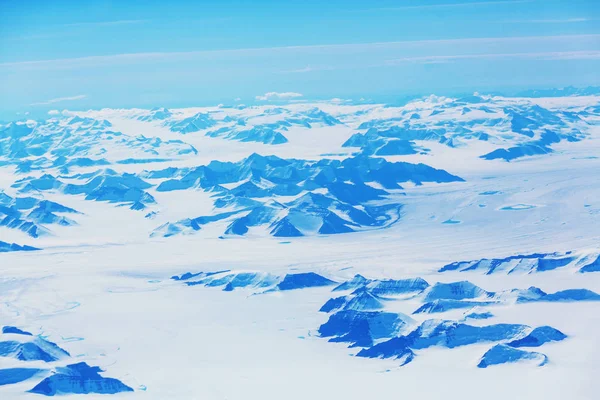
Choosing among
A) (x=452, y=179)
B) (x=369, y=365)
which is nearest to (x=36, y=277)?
(x=369, y=365)

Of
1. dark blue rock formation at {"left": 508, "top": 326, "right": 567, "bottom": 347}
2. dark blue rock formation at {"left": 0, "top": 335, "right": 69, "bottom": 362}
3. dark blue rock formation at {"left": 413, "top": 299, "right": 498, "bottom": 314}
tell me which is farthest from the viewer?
dark blue rock formation at {"left": 413, "top": 299, "right": 498, "bottom": 314}

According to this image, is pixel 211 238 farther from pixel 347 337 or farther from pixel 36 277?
pixel 347 337

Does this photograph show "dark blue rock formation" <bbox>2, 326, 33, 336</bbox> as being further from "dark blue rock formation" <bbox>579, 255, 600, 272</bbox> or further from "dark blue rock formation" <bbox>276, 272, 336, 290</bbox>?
"dark blue rock formation" <bbox>579, 255, 600, 272</bbox>

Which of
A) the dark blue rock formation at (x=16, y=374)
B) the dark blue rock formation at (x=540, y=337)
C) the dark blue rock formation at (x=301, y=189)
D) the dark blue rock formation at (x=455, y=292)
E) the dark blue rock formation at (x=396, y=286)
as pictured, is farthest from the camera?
the dark blue rock formation at (x=301, y=189)

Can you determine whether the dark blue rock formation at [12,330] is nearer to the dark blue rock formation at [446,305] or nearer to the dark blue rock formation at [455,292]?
the dark blue rock formation at [446,305]

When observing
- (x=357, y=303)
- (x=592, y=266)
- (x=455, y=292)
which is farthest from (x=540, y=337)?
(x=592, y=266)

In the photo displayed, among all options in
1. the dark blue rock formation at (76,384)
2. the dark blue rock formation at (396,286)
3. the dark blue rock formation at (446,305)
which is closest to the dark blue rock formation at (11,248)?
the dark blue rock formation at (396,286)

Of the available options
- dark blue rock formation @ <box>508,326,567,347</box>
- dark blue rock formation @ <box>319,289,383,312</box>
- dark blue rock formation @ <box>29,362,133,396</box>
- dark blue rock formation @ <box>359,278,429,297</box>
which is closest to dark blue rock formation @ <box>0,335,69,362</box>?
dark blue rock formation @ <box>29,362,133,396</box>

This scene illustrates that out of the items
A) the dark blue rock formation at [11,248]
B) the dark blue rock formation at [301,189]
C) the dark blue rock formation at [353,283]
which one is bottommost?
the dark blue rock formation at [301,189]
